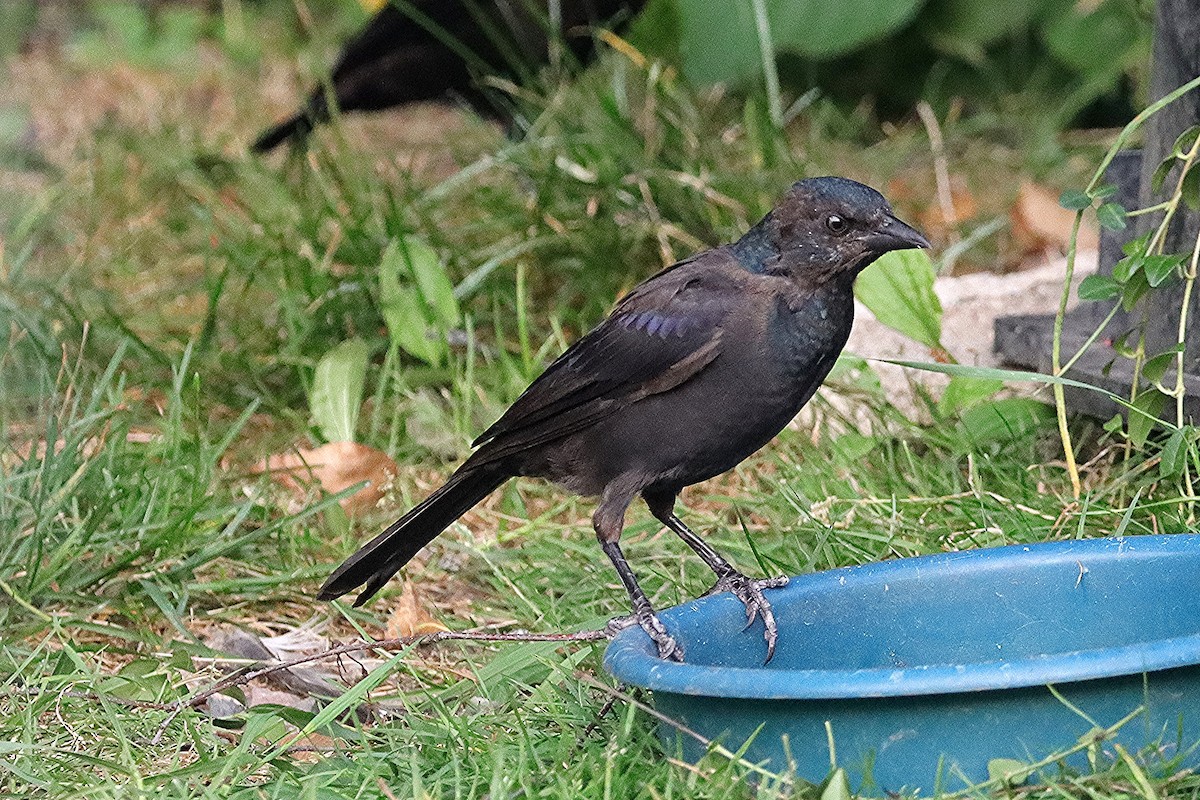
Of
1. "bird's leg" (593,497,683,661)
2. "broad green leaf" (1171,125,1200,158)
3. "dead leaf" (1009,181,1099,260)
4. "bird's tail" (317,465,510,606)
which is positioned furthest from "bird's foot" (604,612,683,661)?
"dead leaf" (1009,181,1099,260)

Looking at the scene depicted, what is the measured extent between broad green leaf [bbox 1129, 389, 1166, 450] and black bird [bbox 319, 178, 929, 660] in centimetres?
61

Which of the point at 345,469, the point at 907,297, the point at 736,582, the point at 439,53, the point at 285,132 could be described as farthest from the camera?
the point at 439,53

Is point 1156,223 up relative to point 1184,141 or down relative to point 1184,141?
down

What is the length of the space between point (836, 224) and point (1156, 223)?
99 centimetres

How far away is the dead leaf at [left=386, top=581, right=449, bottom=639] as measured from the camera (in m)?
3.45

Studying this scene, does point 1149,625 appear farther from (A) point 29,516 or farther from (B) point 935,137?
(B) point 935,137

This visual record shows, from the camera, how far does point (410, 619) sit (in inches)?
137

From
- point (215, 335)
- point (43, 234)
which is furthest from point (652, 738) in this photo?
point (43, 234)

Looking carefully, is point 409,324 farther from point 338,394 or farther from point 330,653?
point 330,653

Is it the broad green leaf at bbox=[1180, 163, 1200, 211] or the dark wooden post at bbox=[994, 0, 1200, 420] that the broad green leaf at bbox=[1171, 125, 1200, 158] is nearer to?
the broad green leaf at bbox=[1180, 163, 1200, 211]

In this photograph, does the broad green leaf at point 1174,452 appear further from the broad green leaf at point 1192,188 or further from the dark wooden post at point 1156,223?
the broad green leaf at point 1192,188

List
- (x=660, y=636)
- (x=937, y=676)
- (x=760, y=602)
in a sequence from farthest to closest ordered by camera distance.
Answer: (x=760, y=602) → (x=660, y=636) → (x=937, y=676)

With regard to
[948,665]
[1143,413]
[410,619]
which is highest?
[948,665]

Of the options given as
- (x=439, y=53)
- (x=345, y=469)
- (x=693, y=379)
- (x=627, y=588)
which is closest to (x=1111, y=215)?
(x=693, y=379)
